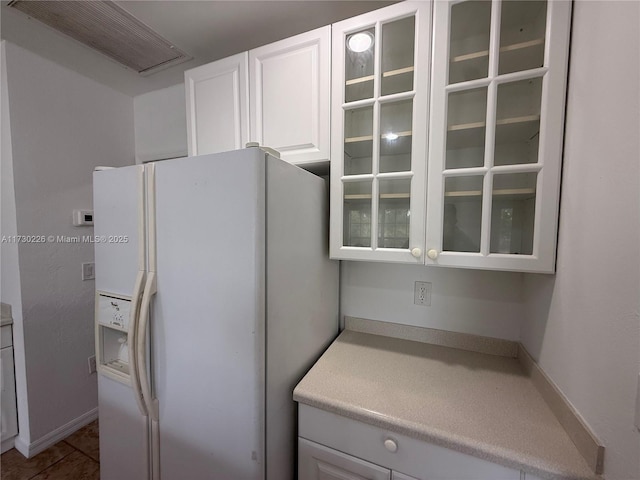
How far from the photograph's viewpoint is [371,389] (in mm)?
994

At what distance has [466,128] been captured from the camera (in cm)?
98

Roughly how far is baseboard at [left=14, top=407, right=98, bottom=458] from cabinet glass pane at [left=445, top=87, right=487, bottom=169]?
2.86 meters

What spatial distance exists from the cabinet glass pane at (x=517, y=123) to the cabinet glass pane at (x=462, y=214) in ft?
0.40

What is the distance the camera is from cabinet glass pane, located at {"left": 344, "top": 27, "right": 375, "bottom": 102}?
109 cm

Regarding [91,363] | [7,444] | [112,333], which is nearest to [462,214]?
[112,333]

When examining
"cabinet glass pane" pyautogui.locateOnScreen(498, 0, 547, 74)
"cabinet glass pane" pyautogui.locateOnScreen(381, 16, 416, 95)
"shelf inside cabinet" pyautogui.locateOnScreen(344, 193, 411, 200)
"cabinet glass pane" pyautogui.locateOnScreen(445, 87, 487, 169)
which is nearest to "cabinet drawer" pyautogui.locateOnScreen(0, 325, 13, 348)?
"shelf inside cabinet" pyautogui.locateOnScreen(344, 193, 411, 200)

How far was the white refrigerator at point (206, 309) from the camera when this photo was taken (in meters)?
0.84

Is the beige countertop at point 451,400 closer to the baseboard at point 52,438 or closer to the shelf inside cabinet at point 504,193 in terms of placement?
the shelf inside cabinet at point 504,193

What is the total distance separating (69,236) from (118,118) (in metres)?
1.01

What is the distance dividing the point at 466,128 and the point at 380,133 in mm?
325

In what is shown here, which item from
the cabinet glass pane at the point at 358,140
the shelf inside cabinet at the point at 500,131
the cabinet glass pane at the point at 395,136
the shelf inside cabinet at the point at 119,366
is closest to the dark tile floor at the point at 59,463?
the shelf inside cabinet at the point at 119,366

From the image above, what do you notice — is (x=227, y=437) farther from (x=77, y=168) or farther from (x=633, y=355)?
(x=77, y=168)

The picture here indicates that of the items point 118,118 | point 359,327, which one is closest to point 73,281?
point 118,118

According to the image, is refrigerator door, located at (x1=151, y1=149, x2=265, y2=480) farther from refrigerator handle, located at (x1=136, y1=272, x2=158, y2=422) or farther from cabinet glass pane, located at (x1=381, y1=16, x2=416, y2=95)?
cabinet glass pane, located at (x1=381, y1=16, x2=416, y2=95)
